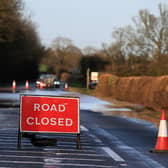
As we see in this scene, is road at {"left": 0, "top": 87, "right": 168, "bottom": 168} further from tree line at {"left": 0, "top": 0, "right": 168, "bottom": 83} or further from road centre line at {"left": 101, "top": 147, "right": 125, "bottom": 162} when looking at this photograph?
tree line at {"left": 0, "top": 0, "right": 168, "bottom": 83}

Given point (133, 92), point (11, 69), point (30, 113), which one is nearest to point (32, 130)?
point (30, 113)

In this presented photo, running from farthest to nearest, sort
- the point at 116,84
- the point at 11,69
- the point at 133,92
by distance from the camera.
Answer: the point at 11,69 → the point at 116,84 → the point at 133,92

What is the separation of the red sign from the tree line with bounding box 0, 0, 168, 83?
25.5m

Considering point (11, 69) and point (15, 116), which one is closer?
point (15, 116)

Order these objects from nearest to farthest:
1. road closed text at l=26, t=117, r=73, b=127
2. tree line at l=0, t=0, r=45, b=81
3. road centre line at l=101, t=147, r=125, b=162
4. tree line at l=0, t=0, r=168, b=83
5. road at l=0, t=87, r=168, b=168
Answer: road at l=0, t=87, r=168, b=168 < road centre line at l=101, t=147, r=125, b=162 < road closed text at l=26, t=117, r=73, b=127 < tree line at l=0, t=0, r=168, b=83 < tree line at l=0, t=0, r=45, b=81

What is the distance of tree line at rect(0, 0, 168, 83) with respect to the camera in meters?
49.1

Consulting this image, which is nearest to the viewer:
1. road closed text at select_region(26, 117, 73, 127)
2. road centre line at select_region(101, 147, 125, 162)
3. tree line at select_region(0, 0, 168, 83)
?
road centre line at select_region(101, 147, 125, 162)

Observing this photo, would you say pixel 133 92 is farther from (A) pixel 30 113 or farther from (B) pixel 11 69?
(B) pixel 11 69

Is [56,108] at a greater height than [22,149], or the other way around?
[56,108]

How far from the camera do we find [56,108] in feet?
37.3

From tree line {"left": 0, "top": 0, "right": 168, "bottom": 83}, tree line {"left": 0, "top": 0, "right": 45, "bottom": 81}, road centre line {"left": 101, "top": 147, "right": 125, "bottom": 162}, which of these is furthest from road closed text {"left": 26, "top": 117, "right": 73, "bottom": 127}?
tree line {"left": 0, "top": 0, "right": 45, "bottom": 81}

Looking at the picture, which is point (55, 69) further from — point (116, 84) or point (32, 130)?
point (32, 130)

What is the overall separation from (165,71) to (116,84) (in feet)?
13.2

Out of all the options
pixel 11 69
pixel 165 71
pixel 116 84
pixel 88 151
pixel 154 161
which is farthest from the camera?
pixel 11 69
